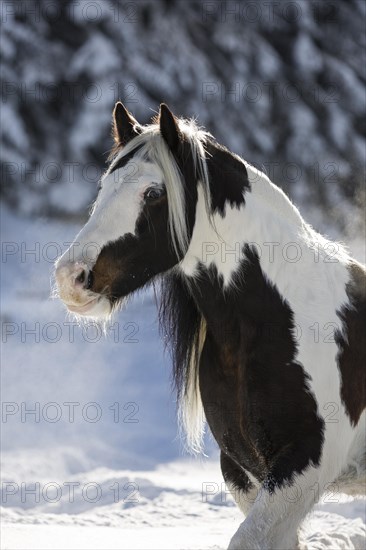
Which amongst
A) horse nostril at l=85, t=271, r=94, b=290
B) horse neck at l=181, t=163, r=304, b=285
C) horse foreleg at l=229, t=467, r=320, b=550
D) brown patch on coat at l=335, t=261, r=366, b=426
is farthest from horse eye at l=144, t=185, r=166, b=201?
horse foreleg at l=229, t=467, r=320, b=550

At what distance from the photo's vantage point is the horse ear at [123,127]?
2968mm

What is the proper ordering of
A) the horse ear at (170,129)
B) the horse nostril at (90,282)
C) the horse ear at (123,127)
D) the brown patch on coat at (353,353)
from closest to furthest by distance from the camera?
the horse nostril at (90,282), the horse ear at (170,129), the brown patch on coat at (353,353), the horse ear at (123,127)

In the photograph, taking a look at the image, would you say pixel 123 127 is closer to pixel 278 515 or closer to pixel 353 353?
pixel 353 353

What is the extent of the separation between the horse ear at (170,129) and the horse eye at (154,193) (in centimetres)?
16

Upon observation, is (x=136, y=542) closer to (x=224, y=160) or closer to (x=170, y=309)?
(x=170, y=309)

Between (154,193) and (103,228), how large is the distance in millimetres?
215

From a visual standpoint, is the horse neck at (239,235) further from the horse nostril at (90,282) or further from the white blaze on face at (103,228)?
the horse nostril at (90,282)

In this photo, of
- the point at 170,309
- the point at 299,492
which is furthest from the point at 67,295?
the point at 299,492

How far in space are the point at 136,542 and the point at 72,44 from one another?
26.8 ft

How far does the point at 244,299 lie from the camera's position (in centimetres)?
284

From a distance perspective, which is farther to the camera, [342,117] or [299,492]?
[342,117]

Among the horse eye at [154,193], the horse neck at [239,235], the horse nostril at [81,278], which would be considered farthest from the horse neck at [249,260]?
the horse nostril at [81,278]

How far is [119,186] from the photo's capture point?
2.67 metres

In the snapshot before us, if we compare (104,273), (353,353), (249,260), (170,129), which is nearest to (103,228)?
(104,273)
